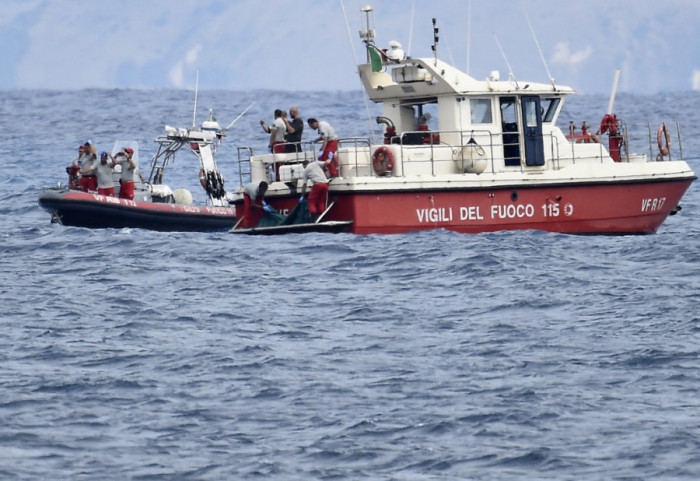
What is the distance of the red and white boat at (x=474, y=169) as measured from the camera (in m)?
21.6

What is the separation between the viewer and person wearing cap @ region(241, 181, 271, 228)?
22.3 m

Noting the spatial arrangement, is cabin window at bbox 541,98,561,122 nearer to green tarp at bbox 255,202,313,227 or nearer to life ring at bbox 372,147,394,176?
life ring at bbox 372,147,394,176

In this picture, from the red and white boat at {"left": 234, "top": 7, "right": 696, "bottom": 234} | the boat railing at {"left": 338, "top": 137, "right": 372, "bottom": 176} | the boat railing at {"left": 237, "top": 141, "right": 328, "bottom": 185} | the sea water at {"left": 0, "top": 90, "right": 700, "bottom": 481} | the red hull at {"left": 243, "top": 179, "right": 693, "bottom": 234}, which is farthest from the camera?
the boat railing at {"left": 237, "top": 141, "right": 328, "bottom": 185}

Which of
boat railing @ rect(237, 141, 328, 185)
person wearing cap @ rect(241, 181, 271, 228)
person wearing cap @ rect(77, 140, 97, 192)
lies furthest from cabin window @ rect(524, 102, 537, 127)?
person wearing cap @ rect(77, 140, 97, 192)

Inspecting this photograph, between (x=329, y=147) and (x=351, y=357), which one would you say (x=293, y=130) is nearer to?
(x=329, y=147)

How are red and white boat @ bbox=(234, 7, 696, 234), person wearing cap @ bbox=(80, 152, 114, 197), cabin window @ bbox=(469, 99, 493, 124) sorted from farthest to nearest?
person wearing cap @ bbox=(80, 152, 114, 197) < cabin window @ bbox=(469, 99, 493, 124) < red and white boat @ bbox=(234, 7, 696, 234)

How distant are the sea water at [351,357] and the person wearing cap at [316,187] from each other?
1.83 ft

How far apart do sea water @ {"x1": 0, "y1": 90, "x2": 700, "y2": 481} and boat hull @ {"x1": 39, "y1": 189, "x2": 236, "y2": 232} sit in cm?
77

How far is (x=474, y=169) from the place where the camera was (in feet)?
72.4

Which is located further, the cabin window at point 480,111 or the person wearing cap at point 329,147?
the cabin window at point 480,111

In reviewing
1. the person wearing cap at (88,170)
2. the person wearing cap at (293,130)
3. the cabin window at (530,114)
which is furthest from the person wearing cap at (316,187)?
the person wearing cap at (88,170)

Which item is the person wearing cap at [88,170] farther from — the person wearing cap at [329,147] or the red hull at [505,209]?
the person wearing cap at [329,147]

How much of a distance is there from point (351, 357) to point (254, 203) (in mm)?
8663

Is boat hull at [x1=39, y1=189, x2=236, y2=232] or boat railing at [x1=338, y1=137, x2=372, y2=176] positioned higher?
boat railing at [x1=338, y1=137, x2=372, y2=176]
